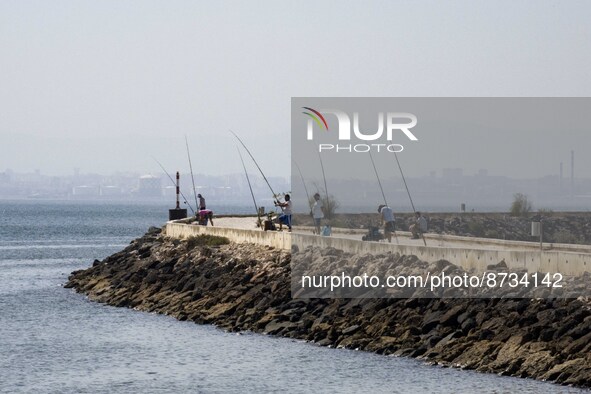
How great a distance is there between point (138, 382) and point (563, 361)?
831 centimetres

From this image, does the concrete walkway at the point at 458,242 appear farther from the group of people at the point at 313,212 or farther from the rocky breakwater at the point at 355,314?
the rocky breakwater at the point at 355,314

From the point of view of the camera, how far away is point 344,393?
23.1 m

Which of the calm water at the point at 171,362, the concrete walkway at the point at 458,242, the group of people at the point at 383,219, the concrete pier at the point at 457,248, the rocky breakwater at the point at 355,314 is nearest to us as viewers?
the rocky breakwater at the point at 355,314

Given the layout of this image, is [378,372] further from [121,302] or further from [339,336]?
[121,302]

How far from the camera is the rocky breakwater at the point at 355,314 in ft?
74.8

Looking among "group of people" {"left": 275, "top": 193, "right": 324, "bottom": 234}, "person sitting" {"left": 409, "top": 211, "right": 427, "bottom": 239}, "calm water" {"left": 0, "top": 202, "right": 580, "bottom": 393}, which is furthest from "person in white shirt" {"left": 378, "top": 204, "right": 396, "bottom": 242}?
"calm water" {"left": 0, "top": 202, "right": 580, "bottom": 393}

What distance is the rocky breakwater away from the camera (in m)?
22.8

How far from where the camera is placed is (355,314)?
93.8 ft

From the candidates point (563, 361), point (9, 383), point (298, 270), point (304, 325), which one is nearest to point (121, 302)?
point (298, 270)

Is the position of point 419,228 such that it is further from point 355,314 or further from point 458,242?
point 355,314

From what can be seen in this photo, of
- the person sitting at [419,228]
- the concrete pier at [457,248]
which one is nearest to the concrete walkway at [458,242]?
the concrete pier at [457,248]

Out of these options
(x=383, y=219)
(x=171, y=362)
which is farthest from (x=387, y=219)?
(x=171, y=362)

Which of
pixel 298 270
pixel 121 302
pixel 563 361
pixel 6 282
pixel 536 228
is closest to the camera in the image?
pixel 563 361

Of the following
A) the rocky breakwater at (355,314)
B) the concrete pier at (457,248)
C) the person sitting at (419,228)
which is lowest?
the rocky breakwater at (355,314)
